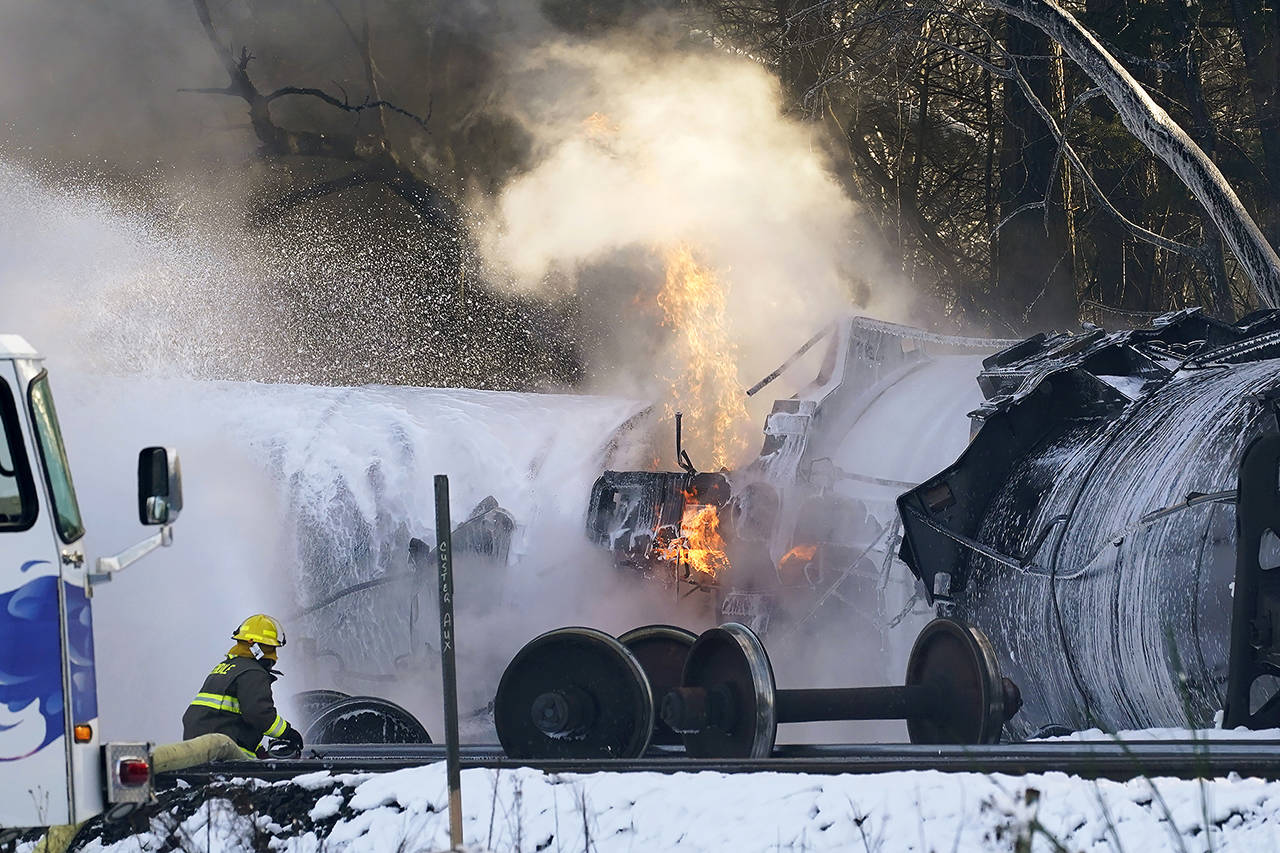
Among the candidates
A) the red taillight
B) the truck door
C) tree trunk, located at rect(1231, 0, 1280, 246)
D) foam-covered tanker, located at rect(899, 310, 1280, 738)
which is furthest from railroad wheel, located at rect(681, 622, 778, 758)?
tree trunk, located at rect(1231, 0, 1280, 246)

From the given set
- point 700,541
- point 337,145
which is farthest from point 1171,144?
point 337,145

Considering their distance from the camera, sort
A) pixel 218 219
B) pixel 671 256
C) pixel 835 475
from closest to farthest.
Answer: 1. pixel 835 475
2. pixel 671 256
3. pixel 218 219

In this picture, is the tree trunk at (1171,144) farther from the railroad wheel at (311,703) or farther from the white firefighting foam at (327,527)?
the railroad wheel at (311,703)

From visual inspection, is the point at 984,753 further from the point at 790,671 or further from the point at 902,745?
the point at 790,671

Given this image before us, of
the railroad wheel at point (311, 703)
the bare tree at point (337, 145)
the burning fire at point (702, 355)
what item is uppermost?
the bare tree at point (337, 145)

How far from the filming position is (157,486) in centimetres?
518

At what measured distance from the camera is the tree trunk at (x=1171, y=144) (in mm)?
12523

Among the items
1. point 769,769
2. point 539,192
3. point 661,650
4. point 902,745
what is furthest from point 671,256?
point 769,769

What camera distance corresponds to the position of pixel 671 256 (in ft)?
57.3

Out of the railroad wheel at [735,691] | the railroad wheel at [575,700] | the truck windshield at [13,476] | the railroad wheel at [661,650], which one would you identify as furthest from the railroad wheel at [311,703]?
the truck windshield at [13,476]

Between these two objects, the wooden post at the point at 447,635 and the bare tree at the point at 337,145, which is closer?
the wooden post at the point at 447,635

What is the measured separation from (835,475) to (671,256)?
662cm

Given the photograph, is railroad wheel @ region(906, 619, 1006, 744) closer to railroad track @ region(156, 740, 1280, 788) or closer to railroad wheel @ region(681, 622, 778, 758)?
railroad track @ region(156, 740, 1280, 788)

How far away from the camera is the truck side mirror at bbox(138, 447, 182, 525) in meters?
5.15
